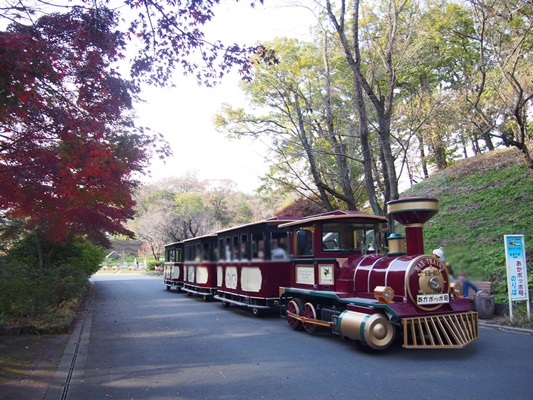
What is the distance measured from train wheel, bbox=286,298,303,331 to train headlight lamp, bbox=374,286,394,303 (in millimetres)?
2832

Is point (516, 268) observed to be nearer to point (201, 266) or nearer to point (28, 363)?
point (28, 363)

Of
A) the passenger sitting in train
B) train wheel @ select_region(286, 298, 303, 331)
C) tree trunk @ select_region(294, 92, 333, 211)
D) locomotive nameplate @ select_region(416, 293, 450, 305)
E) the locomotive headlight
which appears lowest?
train wheel @ select_region(286, 298, 303, 331)

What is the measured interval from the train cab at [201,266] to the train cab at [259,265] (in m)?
2.64

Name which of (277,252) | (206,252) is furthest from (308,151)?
(206,252)

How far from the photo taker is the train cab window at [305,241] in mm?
9266

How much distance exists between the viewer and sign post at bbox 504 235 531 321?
9125 mm

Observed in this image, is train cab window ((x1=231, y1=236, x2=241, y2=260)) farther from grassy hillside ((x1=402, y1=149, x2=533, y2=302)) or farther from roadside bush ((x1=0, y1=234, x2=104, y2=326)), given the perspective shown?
grassy hillside ((x1=402, y1=149, x2=533, y2=302))

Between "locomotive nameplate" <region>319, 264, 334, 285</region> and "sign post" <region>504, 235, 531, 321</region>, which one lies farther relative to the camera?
"sign post" <region>504, 235, 531, 321</region>

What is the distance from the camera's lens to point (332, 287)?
338 inches

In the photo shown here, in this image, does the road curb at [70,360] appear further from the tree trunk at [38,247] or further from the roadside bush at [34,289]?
the tree trunk at [38,247]

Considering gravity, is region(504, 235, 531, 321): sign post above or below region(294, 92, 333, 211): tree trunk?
below

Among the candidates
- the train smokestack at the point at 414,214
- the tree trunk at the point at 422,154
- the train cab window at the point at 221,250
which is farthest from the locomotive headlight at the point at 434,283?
the tree trunk at the point at 422,154

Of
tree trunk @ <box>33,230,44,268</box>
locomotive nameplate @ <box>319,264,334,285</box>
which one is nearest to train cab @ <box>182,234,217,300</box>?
tree trunk @ <box>33,230,44,268</box>

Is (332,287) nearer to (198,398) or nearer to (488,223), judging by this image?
(198,398)
